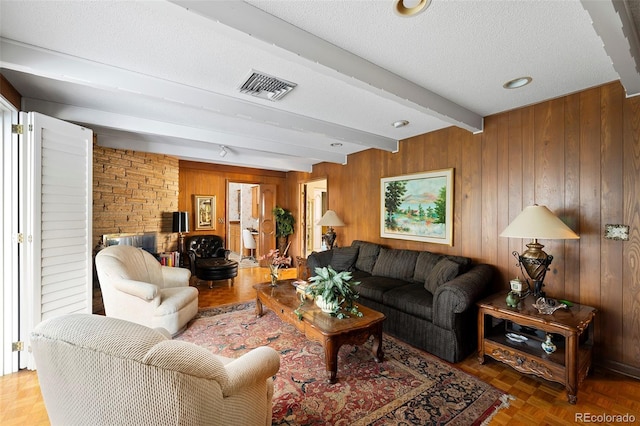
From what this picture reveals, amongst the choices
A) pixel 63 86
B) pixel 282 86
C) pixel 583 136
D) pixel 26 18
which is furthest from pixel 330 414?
pixel 63 86

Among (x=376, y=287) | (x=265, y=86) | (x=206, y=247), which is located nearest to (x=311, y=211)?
(x=206, y=247)

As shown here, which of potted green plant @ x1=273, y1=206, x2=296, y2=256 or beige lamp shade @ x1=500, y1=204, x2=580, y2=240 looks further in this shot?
potted green plant @ x1=273, y1=206, x2=296, y2=256

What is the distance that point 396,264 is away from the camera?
12.0 ft

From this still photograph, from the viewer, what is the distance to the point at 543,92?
2.46 m

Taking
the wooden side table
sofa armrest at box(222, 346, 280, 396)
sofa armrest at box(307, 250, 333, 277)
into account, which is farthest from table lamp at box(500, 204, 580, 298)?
sofa armrest at box(307, 250, 333, 277)

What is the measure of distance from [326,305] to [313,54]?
196 cm

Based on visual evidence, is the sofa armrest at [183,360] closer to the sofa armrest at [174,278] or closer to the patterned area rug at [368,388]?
the patterned area rug at [368,388]

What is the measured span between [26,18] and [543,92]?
3832mm

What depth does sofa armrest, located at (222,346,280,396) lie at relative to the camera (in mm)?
1189

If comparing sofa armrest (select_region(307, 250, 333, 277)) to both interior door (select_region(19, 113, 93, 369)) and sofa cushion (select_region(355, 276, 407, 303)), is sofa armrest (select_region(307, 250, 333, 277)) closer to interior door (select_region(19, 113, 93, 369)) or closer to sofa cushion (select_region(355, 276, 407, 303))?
sofa cushion (select_region(355, 276, 407, 303))

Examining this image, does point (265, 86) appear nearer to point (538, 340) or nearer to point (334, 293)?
point (334, 293)

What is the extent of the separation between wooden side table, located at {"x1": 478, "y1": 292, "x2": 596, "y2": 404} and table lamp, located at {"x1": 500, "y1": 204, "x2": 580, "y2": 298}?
0.96 feet

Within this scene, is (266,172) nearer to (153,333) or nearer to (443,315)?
(443,315)

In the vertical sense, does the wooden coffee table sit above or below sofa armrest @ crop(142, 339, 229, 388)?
below
